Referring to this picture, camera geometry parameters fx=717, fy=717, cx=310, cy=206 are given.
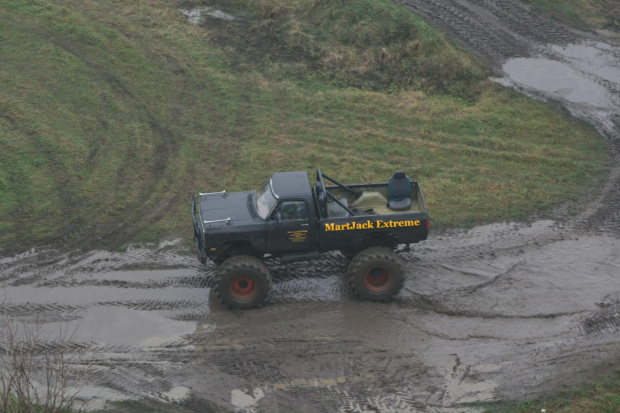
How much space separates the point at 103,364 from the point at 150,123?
8909 mm

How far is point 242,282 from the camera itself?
43.2 ft

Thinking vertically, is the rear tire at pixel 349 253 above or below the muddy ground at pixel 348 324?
above

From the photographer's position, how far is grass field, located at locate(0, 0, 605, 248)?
1664 cm

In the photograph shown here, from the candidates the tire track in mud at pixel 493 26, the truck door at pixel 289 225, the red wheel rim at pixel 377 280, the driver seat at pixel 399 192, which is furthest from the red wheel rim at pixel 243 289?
the tire track in mud at pixel 493 26

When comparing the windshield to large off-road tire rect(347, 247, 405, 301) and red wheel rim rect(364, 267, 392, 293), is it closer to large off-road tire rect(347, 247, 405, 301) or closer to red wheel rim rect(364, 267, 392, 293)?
large off-road tire rect(347, 247, 405, 301)

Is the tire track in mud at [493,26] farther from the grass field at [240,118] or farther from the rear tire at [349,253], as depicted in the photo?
the rear tire at [349,253]

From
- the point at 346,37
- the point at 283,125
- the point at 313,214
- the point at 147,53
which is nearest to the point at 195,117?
the point at 283,125

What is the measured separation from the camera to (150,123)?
19.5 m

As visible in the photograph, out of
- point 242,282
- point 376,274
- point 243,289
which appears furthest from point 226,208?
point 376,274

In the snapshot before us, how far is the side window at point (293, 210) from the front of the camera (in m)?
13.3

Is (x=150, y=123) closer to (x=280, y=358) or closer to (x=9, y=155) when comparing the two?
(x=9, y=155)

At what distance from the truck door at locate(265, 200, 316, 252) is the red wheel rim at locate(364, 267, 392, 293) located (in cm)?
132

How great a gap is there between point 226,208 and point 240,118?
22.1ft

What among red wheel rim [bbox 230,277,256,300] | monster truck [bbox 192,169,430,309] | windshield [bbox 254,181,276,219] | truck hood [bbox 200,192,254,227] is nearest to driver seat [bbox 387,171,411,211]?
monster truck [bbox 192,169,430,309]
